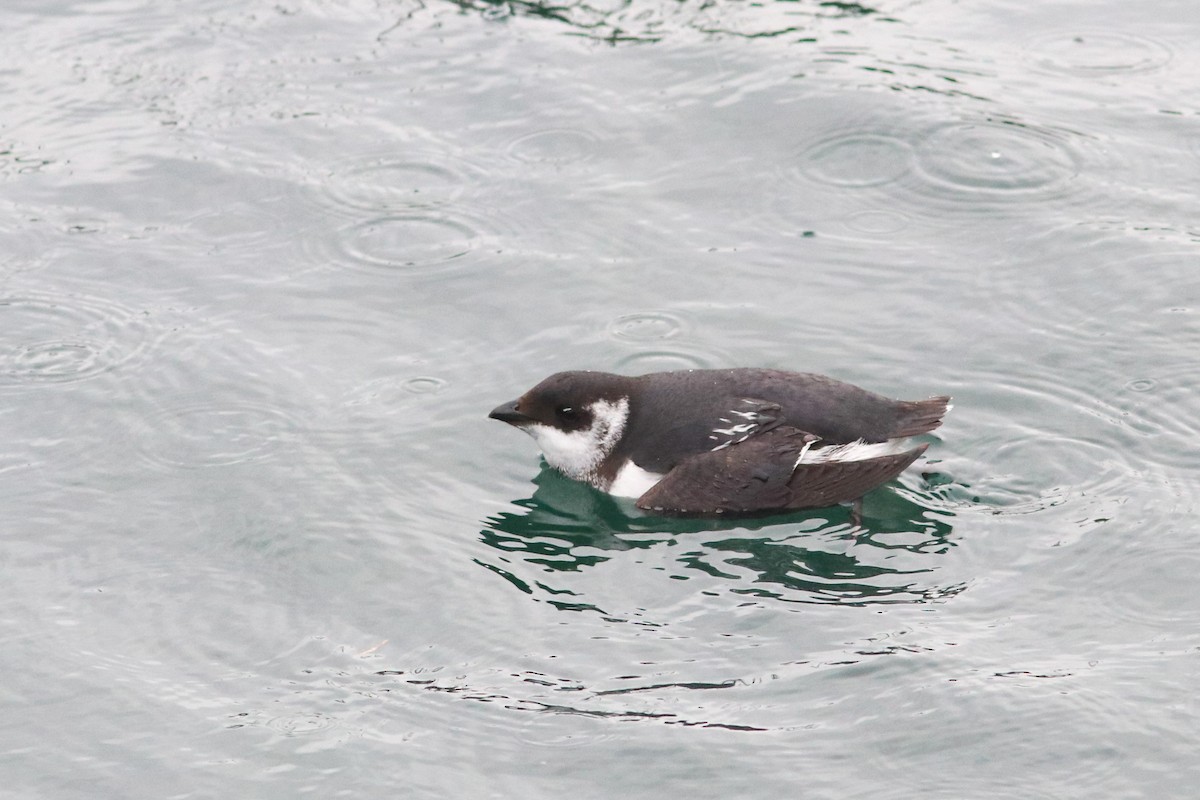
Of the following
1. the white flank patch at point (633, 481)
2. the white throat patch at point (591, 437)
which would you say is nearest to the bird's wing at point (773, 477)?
the white flank patch at point (633, 481)

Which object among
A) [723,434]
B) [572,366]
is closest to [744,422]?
[723,434]

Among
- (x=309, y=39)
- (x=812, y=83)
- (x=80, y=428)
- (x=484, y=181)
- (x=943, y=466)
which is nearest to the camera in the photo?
(x=943, y=466)

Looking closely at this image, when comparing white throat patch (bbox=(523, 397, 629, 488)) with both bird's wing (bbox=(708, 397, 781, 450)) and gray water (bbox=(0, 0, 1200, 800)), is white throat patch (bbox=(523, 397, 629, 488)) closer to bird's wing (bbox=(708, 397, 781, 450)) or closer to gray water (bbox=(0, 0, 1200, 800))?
gray water (bbox=(0, 0, 1200, 800))

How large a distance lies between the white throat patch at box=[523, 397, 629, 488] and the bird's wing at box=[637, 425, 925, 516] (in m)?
0.63

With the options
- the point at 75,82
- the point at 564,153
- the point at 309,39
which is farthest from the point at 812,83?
the point at 75,82

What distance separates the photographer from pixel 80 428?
1052 cm

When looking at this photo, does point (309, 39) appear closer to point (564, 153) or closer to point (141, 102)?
point (141, 102)

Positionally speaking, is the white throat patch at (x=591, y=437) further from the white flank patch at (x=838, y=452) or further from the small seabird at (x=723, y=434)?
the white flank patch at (x=838, y=452)

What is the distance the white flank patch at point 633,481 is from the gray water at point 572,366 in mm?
197

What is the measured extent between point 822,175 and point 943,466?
4046 millimetres

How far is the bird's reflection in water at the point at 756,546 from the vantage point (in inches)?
349

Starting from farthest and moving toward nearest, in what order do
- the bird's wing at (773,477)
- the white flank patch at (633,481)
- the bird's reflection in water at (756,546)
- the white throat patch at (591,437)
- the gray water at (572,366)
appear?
the white throat patch at (591,437), the white flank patch at (633,481), the bird's wing at (773,477), the bird's reflection in water at (756,546), the gray water at (572,366)

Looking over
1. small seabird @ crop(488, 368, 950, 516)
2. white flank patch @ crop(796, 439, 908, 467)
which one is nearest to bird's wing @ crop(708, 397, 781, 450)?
small seabird @ crop(488, 368, 950, 516)

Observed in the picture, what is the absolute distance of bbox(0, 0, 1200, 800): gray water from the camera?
25.8ft
